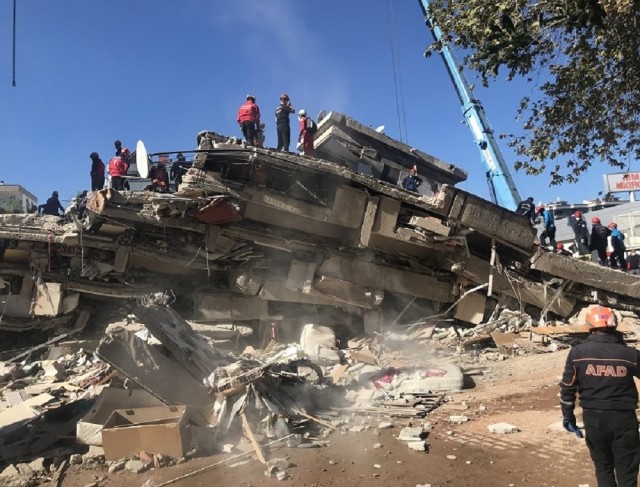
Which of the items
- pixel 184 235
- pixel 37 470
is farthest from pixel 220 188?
pixel 37 470

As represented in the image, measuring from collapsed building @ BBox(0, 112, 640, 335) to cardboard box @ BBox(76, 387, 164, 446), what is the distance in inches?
141

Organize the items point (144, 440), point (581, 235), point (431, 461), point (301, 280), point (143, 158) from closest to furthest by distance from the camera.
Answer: point (431, 461), point (144, 440), point (143, 158), point (301, 280), point (581, 235)

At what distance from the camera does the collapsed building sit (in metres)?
8.88

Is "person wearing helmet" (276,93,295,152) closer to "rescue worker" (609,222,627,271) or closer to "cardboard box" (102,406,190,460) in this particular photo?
"cardboard box" (102,406,190,460)

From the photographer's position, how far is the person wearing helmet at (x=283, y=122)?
1035 centimetres

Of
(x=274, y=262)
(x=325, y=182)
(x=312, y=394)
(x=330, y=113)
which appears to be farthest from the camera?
(x=330, y=113)

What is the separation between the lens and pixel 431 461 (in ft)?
15.3

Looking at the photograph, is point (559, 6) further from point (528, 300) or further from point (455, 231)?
point (528, 300)

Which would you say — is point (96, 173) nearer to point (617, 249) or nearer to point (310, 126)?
point (310, 126)

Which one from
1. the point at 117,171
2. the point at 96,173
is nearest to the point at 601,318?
the point at 117,171

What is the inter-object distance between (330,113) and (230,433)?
31.6 ft

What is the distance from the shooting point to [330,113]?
42.8 ft

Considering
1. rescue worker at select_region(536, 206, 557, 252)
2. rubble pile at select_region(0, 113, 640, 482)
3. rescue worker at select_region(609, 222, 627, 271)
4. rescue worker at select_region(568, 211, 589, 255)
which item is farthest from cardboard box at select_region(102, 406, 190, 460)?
rescue worker at select_region(609, 222, 627, 271)

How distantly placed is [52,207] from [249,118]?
575 centimetres
